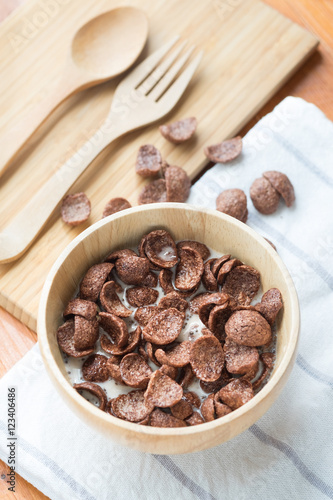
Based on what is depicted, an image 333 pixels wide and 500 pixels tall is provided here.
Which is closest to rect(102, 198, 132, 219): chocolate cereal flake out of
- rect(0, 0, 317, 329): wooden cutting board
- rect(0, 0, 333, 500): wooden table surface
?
rect(0, 0, 317, 329): wooden cutting board

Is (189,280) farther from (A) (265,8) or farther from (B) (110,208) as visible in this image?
(A) (265,8)

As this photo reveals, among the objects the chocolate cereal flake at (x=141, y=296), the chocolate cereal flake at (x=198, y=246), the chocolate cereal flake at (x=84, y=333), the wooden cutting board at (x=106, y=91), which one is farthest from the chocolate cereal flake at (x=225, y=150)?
the chocolate cereal flake at (x=84, y=333)

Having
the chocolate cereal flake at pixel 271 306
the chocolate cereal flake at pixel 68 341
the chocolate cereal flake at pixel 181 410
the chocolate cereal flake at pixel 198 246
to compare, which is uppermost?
the chocolate cereal flake at pixel 271 306

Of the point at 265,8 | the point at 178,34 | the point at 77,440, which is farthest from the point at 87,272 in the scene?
the point at 265,8

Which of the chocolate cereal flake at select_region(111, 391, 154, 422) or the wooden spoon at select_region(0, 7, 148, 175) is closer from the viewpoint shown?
the chocolate cereal flake at select_region(111, 391, 154, 422)

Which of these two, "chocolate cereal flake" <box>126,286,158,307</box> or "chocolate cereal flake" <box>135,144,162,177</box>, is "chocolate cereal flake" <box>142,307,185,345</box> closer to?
"chocolate cereal flake" <box>126,286,158,307</box>

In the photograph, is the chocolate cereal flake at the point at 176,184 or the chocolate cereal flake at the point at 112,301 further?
the chocolate cereal flake at the point at 176,184

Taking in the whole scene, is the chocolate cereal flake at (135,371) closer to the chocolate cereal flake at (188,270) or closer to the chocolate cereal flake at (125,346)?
the chocolate cereal flake at (125,346)

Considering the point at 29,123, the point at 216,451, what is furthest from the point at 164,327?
the point at 29,123

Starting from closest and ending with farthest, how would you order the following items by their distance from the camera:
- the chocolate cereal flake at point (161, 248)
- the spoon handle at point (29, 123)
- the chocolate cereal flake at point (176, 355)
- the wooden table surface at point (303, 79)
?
the chocolate cereal flake at point (176, 355) < the chocolate cereal flake at point (161, 248) < the wooden table surface at point (303, 79) < the spoon handle at point (29, 123)
